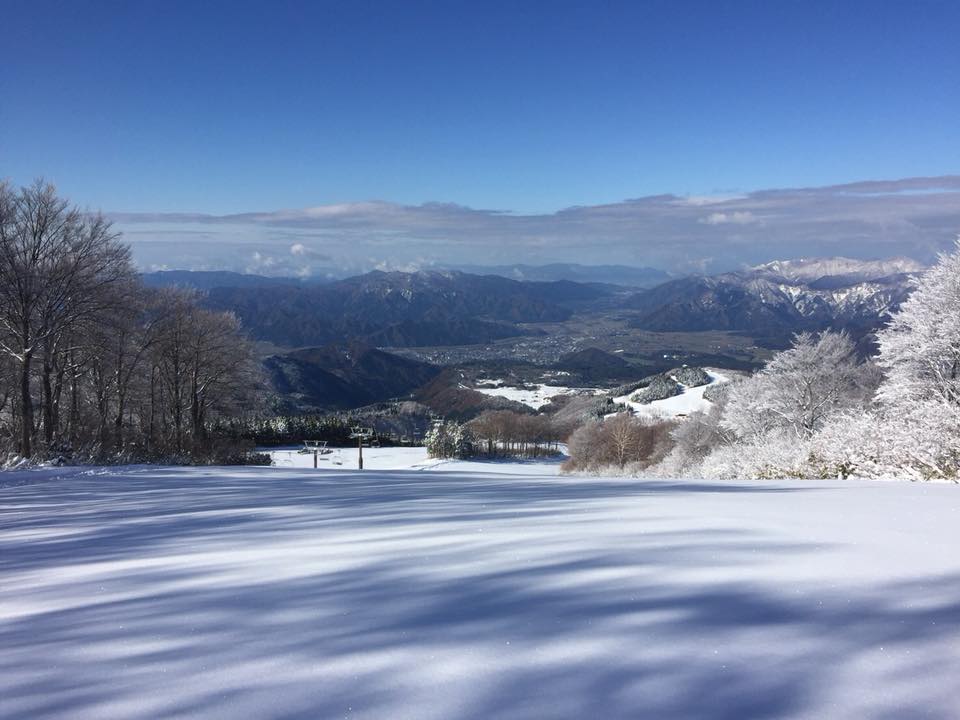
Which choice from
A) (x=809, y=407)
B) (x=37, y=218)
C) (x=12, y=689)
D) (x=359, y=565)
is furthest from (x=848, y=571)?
(x=809, y=407)

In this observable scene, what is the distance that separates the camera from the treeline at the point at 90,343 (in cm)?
1566

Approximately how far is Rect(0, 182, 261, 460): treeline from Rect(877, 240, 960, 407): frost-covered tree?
63.7ft

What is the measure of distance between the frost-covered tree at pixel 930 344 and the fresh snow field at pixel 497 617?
13.0 meters

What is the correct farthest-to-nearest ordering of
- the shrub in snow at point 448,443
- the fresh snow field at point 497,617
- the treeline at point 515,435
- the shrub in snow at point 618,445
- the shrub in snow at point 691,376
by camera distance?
the shrub in snow at point 691,376
the treeline at point 515,435
the shrub in snow at point 448,443
the shrub in snow at point 618,445
the fresh snow field at point 497,617

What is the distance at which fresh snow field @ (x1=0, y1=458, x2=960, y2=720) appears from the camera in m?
1.95

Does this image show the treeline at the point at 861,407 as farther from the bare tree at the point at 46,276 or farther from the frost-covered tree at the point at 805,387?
the bare tree at the point at 46,276

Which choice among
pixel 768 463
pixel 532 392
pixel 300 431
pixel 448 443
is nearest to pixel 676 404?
pixel 448 443

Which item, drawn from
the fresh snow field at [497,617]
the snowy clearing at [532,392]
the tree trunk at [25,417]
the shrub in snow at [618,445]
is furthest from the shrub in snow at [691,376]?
the fresh snow field at [497,617]

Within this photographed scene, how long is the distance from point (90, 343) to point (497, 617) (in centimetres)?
2042

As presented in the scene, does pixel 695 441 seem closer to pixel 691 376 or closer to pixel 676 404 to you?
pixel 676 404

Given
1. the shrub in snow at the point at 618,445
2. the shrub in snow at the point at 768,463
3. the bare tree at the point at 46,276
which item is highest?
the bare tree at the point at 46,276

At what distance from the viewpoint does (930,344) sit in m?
15.1

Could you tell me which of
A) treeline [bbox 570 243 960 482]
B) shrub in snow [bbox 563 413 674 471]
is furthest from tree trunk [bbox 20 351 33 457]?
shrub in snow [bbox 563 413 674 471]

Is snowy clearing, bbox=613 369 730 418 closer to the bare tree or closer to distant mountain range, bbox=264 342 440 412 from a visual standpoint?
the bare tree
